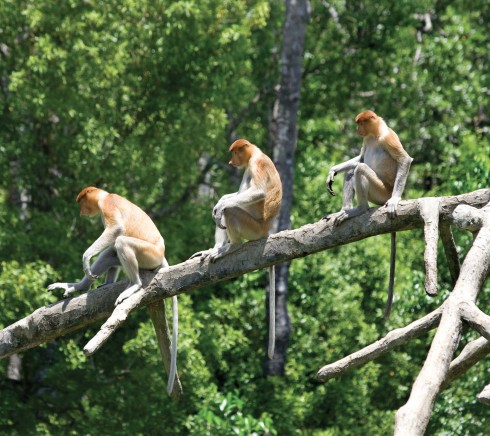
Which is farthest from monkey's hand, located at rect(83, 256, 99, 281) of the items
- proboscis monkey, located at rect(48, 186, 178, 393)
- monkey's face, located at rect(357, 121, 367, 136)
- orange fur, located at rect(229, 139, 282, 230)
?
monkey's face, located at rect(357, 121, 367, 136)

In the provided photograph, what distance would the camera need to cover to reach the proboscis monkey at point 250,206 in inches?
230

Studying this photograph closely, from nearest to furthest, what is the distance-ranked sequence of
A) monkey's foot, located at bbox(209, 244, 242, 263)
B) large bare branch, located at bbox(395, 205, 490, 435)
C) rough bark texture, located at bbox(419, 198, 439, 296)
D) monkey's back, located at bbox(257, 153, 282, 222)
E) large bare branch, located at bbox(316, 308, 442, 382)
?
large bare branch, located at bbox(395, 205, 490, 435) < rough bark texture, located at bbox(419, 198, 439, 296) < large bare branch, located at bbox(316, 308, 442, 382) < monkey's foot, located at bbox(209, 244, 242, 263) < monkey's back, located at bbox(257, 153, 282, 222)

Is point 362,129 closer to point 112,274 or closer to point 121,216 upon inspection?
point 121,216

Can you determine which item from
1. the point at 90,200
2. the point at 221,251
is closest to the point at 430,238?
the point at 221,251

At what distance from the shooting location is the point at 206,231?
38.3 ft

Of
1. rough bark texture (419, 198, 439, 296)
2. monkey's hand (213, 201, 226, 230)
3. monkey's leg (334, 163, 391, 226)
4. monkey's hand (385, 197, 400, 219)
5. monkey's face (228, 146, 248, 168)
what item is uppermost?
monkey's face (228, 146, 248, 168)

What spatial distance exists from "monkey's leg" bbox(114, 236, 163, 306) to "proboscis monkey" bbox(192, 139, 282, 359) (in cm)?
36

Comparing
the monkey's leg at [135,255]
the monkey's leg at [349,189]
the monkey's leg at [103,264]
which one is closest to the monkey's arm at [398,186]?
the monkey's leg at [349,189]

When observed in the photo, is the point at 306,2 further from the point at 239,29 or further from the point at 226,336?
the point at 226,336

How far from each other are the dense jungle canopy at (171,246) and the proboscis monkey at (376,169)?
3821 mm

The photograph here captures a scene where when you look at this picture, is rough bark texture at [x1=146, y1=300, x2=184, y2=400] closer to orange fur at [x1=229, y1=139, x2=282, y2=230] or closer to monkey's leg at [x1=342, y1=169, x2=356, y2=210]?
orange fur at [x1=229, y1=139, x2=282, y2=230]

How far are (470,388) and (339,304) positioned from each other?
77.4 inches

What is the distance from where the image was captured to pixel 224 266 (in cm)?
554

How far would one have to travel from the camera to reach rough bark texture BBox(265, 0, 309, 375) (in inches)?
458
